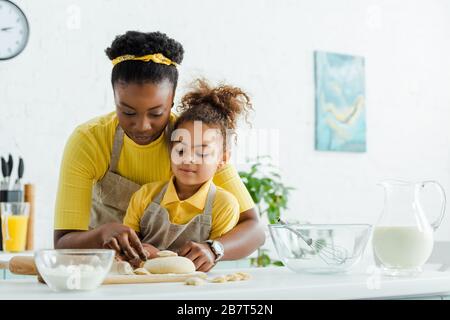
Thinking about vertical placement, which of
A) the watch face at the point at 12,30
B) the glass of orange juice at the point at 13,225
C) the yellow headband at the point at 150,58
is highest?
the watch face at the point at 12,30

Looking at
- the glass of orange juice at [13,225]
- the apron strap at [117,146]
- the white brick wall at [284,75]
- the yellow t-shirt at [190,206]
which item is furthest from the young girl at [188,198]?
the white brick wall at [284,75]

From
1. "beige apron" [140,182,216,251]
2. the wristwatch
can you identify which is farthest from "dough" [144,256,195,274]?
"beige apron" [140,182,216,251]

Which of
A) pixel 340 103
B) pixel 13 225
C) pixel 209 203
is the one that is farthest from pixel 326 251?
pixel 340 103

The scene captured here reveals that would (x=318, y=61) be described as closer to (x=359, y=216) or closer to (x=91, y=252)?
(x=359, y=216)

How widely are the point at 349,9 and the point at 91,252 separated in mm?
3393

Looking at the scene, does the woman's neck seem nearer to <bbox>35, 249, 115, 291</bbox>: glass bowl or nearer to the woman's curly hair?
the woman's curly hair

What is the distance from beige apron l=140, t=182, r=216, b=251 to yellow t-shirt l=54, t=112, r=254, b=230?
5.0 inches

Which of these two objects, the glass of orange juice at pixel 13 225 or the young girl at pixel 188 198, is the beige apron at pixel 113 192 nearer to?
the young girl at pixel 188 198

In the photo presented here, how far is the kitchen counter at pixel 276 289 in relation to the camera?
0.94 metres

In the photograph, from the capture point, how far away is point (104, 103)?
3.24 meters

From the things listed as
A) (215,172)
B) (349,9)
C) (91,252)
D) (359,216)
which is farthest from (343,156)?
(91,252)

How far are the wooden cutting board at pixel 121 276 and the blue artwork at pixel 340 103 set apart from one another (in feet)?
9.31

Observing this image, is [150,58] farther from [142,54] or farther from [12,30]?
[12,30]

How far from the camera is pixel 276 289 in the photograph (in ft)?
3.22
